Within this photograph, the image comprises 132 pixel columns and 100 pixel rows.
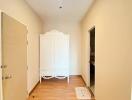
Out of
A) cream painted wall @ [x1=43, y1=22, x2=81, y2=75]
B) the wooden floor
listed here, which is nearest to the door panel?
the wooden floor

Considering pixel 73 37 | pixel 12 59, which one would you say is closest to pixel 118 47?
pixel 12 59

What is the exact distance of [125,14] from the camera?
1847 millimetres

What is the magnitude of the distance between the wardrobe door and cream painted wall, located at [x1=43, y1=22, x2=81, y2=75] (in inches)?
47.6

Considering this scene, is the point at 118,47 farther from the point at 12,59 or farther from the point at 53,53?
the point at 53,53

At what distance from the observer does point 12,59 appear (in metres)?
2.44


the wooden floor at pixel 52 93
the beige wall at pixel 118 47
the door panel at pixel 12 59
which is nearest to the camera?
the beige wall at pixel 118 47

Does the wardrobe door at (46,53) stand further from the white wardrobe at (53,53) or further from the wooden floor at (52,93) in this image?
the wooden floor at (52,93)

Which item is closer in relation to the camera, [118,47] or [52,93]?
[118,47]

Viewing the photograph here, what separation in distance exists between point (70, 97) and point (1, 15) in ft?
9.53

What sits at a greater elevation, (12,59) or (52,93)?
(12,59)

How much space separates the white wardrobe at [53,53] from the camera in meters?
5.80

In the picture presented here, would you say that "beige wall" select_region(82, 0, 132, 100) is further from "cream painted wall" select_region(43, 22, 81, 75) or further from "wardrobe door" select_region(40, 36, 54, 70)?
"cream painted wall" select_region(43, 22, 81, 75)

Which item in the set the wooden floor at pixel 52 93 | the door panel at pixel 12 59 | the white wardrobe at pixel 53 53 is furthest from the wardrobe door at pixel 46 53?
the door panel at pixel 12 59

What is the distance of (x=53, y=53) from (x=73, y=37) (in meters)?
1.62
